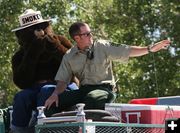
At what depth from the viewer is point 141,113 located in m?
5.36

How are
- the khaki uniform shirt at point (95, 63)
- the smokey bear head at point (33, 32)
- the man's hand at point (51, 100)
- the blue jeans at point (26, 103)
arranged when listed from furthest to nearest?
the smokey bear head at point (33, 32)
the blue jeans at point (26, 103)
the khaki uniform shirt at point (95, 63)
the man's hand at point (51, 100)

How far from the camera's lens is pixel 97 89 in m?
5.61

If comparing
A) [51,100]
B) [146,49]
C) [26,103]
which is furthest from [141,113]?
[26,103]

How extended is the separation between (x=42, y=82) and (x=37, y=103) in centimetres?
22

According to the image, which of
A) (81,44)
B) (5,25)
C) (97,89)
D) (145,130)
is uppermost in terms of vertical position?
(5,25)

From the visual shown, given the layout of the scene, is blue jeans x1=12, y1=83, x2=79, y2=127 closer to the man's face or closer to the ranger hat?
the man's face

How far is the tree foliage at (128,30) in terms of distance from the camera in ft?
48.0

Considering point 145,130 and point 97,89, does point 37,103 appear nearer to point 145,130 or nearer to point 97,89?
point 97,89

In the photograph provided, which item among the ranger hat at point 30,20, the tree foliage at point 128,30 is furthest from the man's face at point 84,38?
the tree foliage at point 128,30

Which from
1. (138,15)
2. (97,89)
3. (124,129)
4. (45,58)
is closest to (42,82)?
(45,58)

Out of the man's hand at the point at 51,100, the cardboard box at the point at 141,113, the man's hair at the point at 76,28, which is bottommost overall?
the cardboard box at the point at 141,113

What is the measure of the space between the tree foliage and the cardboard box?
8513 millimetres

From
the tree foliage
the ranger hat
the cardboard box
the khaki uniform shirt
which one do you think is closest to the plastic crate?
the cardboard box

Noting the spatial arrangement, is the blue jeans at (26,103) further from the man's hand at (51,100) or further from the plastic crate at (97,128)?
the plastic crate at (97,128)
